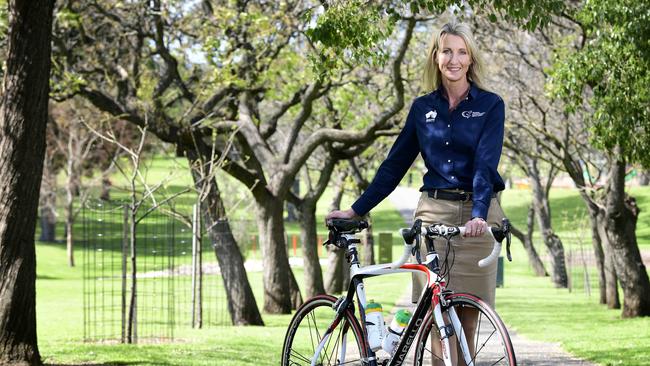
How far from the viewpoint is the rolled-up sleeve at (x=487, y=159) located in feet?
17.0

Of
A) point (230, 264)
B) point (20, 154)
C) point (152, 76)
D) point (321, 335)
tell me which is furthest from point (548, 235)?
point (321, 335)

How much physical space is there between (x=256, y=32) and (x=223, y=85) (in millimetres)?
1420

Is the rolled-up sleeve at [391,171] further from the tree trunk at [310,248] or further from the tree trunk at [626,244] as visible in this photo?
the tree trunk at [310,248]

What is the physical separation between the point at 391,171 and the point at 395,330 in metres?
0.86

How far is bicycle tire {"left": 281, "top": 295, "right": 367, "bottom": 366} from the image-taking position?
584 centimetres

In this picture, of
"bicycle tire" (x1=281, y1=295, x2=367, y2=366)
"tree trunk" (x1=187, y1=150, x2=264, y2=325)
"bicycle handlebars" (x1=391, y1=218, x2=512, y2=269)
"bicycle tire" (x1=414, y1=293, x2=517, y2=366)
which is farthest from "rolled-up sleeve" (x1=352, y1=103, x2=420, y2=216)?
"tree trunk" (x1=187, y1=150, x2=264, y2=325)

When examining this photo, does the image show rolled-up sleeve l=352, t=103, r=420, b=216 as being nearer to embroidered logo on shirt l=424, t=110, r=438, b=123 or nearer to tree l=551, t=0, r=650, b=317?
embroidered logo on shirt l=424, t=110, r=438, b=123

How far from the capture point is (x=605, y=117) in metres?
13.4

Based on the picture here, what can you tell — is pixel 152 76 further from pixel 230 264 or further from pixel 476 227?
pixel 476 227

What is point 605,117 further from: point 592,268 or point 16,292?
point 592,268

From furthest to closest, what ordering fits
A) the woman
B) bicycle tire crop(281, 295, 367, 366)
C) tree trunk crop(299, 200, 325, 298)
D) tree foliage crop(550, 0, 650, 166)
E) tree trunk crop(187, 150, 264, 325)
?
tree trunk crop(299, 200, 325, 298) → tree trunk crop(187, 150, 264, 325) → tree foliage crop(550, 0, 650, 166) → bicycle tire crop(281, 295, 367, 366) → the woman

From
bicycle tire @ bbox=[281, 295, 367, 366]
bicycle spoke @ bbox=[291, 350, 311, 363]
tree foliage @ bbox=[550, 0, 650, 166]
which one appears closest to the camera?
bicycle tire @ bbox=[281, 295, 367, 366]

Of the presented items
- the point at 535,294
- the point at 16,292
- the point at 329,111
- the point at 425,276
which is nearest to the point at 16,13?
the point at 16,292

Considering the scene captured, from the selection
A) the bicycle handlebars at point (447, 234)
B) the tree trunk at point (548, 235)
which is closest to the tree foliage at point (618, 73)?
the bicycle handlebars at point (447, 234)
